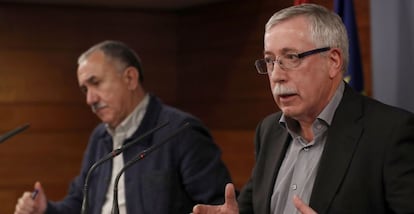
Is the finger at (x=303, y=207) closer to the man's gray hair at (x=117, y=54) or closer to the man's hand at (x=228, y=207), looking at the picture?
the man's hand at (x=228, y=207)

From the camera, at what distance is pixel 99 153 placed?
3.81m

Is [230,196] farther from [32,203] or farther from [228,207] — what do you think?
[32,203]

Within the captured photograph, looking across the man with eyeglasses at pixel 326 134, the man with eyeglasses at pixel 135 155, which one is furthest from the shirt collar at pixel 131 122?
the man with eyeglasses at pixel 326 134

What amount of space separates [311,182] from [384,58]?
146 centimetres

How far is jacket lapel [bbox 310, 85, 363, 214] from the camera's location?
2.29 m

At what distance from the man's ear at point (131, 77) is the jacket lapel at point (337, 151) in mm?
1523

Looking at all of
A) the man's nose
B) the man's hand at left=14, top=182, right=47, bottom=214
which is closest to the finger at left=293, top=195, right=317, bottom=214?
the man's hand at left=14, top=182, right=47, bottom=214

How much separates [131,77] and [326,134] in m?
1.52

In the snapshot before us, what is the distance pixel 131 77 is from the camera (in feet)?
12.2

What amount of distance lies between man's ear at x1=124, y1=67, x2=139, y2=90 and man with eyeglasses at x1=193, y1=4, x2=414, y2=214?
1291mm

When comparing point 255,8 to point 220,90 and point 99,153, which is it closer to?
point 220,90

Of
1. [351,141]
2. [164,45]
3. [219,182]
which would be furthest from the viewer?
[164,45]

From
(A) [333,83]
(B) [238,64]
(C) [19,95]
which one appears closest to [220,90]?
(B) [238,64]

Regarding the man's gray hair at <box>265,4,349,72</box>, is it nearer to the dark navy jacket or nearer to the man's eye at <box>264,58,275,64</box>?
the man's eye at <box>264,58,275,64</box>
